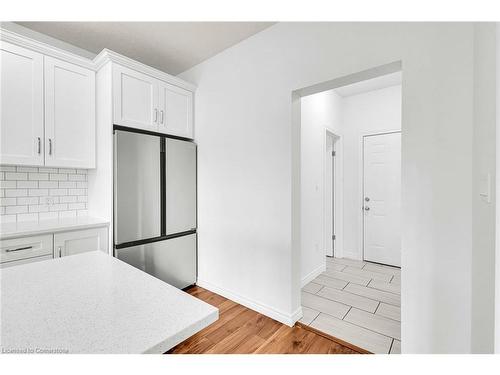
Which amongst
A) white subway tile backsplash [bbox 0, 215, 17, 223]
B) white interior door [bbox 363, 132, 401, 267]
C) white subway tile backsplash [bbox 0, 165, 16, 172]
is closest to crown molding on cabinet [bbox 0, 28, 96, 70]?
white subway tile backsplash [bbox 0, 165, 16, 172]

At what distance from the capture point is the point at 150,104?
239 cm

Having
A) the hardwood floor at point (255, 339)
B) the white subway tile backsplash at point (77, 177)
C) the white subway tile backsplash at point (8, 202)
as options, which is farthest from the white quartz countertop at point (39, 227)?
the hardwood floor at point (255, 339)

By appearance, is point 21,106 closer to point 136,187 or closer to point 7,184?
point 7,184

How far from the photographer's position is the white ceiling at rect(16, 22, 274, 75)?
2084mm

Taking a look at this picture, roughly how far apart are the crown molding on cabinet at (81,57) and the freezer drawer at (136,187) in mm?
666

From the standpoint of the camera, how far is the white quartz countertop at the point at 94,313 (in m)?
0.54

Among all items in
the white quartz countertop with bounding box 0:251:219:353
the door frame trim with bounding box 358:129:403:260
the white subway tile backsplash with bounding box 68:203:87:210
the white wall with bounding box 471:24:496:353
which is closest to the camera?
the white quartz countertop with bounding box 0:251:219:353

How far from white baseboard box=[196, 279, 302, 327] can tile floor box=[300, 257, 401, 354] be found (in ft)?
0.38

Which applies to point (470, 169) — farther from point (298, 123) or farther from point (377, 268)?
point (377, 268)

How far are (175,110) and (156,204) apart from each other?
1.06m

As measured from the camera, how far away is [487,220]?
1.06 m

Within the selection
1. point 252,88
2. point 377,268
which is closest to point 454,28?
point 252,88

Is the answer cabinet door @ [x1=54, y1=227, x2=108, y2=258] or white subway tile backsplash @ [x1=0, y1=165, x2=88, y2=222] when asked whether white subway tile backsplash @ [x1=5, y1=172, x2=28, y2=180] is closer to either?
white subway tile backsplash @ [x1=0, y1=165, x2=88, y2=222]
